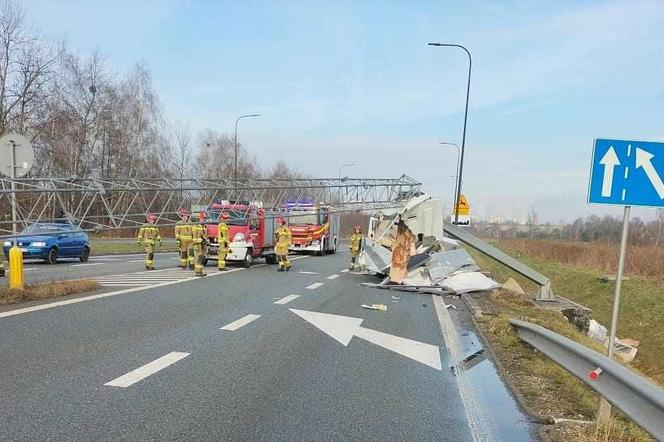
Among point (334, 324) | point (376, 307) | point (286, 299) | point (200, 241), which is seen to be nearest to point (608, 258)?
point (376, 307)

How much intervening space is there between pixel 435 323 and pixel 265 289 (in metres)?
5.04

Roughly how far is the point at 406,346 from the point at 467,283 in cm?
842

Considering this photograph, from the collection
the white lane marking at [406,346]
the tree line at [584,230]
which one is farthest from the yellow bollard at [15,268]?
the tree line at [584,230]

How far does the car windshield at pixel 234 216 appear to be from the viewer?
1895cm

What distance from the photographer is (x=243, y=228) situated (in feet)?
68.3

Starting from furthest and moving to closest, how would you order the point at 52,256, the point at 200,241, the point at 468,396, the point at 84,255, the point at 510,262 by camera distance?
the point at 84,255
the point at 52,256
the point at 200,241
the point at 510,262
the point at 468,396

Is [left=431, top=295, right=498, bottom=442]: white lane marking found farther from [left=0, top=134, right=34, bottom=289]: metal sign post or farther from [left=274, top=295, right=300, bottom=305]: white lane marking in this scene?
[left=0, top=134, right=34, bottom=289]: metal sign post

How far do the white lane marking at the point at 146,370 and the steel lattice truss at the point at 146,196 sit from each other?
655 centimetres

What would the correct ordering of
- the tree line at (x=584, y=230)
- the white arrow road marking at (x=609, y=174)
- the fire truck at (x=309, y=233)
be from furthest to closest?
the tree line at (x=584, y=230) < the fire truck at (x=309, y=233) < the white arrow road marking at (x=609, y=174)

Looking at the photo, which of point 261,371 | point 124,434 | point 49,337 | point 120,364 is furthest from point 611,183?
point 49,337

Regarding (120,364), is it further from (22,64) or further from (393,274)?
(22,64)

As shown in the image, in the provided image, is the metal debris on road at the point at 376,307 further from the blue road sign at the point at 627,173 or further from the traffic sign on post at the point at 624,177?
the blue road sign at the point at 627,173

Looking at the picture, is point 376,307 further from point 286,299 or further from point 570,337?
point 570,337

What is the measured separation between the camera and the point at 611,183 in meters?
4.99
